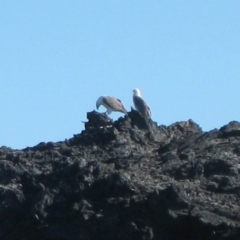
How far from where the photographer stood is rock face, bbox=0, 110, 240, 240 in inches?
698

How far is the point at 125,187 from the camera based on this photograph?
60.4 feet

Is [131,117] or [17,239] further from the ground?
[131,117]

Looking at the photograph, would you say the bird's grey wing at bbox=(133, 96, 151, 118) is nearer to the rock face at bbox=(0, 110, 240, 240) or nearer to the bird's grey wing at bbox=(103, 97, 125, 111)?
the bird's grey wing at bbox=(103, 97, 125, 111)

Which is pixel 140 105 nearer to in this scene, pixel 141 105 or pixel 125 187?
pixel 141 105

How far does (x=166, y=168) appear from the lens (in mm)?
Result: 19812

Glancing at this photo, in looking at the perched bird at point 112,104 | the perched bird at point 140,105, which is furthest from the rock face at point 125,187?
the perched bird at point 112,104

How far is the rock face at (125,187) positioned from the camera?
1772 cm

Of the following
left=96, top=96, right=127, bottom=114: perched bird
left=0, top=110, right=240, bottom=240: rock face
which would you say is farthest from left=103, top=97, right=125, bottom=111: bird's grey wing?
left=0, top=110, right=240, bottom=240: rock face

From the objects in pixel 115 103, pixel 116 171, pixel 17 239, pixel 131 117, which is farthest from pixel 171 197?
pixel 115 103

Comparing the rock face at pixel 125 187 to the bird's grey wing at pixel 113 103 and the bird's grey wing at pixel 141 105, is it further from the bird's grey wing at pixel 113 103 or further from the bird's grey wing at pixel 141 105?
the bird's grey wing at pixel 113 103

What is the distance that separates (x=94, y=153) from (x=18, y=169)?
5.30 ft

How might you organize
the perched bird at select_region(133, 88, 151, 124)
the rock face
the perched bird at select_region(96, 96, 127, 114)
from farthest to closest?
the perched bird at select_region(96, 96, 127, 114)
the perched bird at select_region(133, 88, 151, 124)
the rock face

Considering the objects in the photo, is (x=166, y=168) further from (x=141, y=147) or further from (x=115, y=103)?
(x=115, y=103)

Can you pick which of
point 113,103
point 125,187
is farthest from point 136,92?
point 125,187
